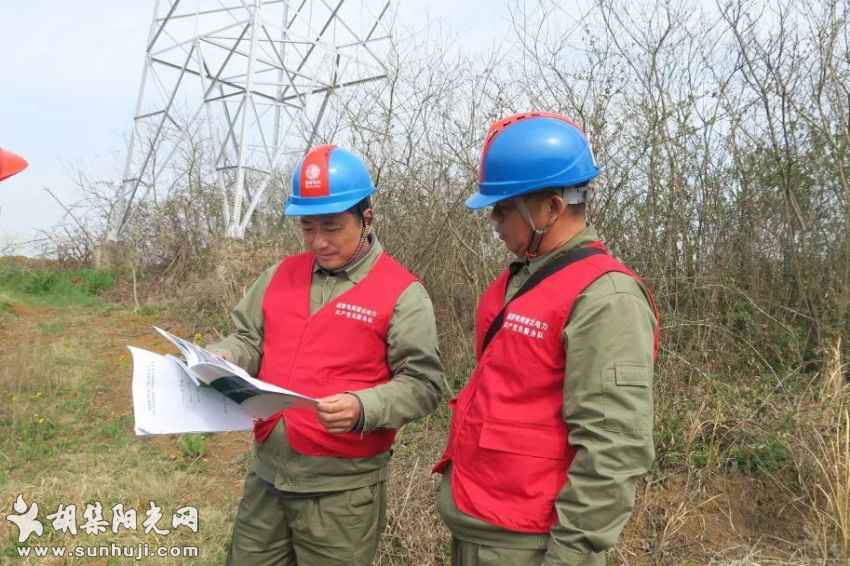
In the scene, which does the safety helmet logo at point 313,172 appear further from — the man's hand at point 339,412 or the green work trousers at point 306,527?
the green work trousers at point 306,527

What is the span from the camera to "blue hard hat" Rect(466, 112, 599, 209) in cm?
164

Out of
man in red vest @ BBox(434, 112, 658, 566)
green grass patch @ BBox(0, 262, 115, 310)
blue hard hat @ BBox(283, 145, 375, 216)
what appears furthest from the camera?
green grass patch @ BBox(0, 262, 115, 310)

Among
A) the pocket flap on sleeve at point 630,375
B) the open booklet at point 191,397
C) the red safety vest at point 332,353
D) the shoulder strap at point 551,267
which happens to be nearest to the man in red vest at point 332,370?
the red safety vest at point 332,353

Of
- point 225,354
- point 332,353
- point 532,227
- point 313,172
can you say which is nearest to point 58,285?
point 225,354

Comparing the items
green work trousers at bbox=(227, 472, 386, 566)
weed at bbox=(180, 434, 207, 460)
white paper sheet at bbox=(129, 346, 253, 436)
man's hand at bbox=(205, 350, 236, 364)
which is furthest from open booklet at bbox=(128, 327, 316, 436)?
weed at bbox=(180, 434, 207, 460)

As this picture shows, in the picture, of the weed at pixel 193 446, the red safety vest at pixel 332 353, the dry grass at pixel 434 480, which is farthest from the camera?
the weed at pixel 193 446

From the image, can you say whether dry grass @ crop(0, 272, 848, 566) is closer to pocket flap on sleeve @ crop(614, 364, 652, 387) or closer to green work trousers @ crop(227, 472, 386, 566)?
green work trousers @ crop(227, 472, 386, 566)

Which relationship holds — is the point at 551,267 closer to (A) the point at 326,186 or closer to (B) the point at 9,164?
(A) the point at 326,186

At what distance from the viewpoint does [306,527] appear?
7.34 ft

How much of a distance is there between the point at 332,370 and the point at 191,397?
17.7 inches

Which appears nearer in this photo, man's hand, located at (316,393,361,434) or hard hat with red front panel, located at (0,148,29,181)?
man's hand, located at (316,393,361,434)

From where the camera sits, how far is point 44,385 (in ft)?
23.2

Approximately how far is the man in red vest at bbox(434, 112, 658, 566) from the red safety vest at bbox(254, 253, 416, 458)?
1.55ft

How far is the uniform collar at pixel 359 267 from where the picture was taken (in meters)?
2.31
